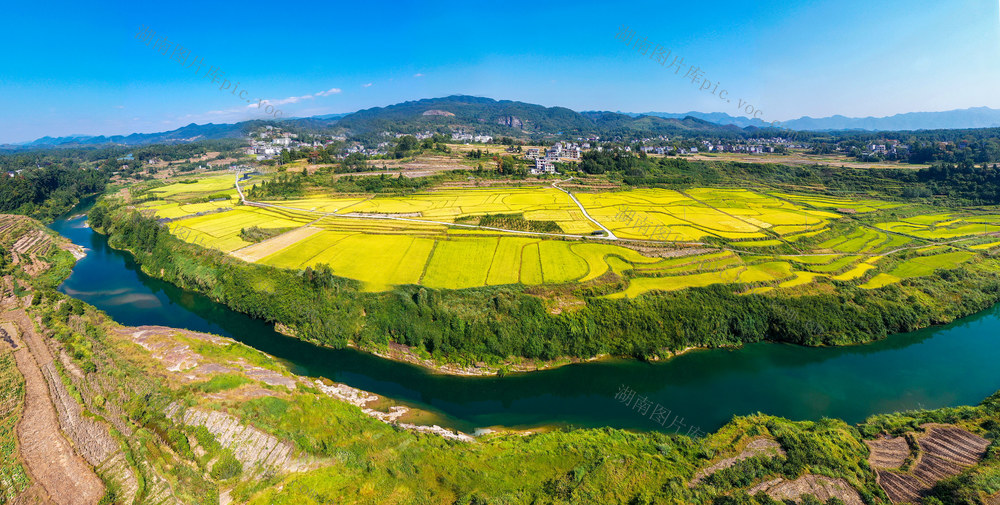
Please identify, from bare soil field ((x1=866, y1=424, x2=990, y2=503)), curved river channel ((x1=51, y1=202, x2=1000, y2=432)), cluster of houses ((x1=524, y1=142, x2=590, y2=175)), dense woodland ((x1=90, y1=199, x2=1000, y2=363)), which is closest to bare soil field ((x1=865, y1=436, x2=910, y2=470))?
bare soil field ((x1=866, y1=424, x2=990, y2=503))

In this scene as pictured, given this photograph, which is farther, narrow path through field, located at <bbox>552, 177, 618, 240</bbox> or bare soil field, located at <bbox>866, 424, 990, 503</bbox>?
narrow path through field, located at <bbox>552, 177, 618, 240</bbox>

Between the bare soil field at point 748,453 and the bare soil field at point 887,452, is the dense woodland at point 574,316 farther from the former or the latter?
the bare soil field at point 887,452

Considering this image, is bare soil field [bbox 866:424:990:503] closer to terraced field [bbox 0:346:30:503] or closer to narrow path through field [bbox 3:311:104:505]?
narrow path through field [bbox 3:311:104:505]

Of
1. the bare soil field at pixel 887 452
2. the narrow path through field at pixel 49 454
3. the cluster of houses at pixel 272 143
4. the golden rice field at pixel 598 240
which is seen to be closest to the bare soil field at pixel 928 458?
the bare soil field at pixel 887 452

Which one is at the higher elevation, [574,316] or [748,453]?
[574,316]

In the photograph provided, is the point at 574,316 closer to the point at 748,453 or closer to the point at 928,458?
the point at 748,453

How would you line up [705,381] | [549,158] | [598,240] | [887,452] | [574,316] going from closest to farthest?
[887,452] < [705,381] < [574,316] < [598,240] < [549,158]

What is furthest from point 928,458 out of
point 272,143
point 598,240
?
point 272,143
